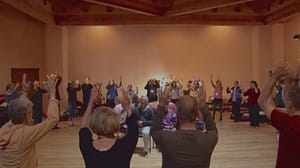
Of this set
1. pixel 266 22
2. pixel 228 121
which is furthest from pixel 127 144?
pixel 266 22

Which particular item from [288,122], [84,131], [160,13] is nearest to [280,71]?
[288,122]

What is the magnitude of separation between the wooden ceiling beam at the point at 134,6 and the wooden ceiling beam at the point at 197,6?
61 centimetres

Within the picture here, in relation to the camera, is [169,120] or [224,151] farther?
[224,151]

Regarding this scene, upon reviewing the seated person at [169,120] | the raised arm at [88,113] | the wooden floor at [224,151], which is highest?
the raised arm at [88,113]

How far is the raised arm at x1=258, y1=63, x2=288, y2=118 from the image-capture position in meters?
2.20

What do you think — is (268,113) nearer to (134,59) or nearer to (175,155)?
(175,155)

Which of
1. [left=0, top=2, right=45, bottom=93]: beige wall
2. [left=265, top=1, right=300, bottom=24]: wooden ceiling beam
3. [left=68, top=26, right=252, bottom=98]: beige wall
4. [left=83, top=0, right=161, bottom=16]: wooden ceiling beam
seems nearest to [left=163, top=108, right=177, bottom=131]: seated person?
[left=83, top=0, right=161, bottom=16]: wooden ceiling beam

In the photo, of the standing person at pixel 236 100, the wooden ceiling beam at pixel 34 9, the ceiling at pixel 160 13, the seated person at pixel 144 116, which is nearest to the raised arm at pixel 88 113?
the seated person at pixel 144 116

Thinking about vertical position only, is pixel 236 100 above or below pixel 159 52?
below

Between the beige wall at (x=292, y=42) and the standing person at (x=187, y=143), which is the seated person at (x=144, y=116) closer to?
A: the standing person at (x=187, y=143)

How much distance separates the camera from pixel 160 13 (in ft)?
43.1

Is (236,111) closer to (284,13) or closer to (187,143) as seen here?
(284,13)

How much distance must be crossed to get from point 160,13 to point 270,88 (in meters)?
11.2

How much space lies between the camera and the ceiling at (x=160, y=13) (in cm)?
1250
